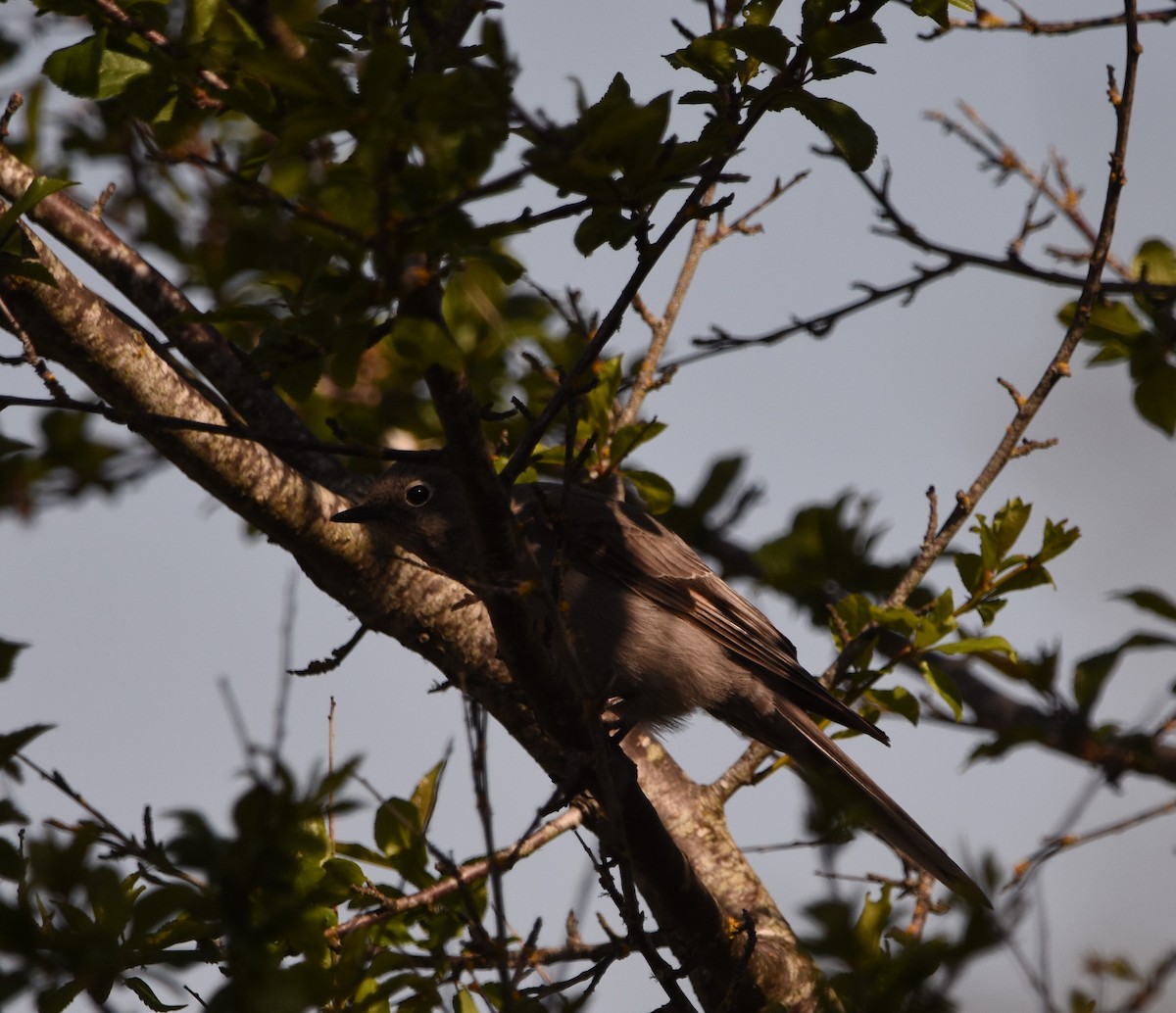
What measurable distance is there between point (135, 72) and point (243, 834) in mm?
2995

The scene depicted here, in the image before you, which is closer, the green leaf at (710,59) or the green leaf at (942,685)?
the green leaf at (710,59)

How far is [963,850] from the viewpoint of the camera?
2873 millimetres

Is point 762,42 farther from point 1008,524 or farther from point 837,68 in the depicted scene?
point 1008,524

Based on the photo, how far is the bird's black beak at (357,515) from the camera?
5793mm

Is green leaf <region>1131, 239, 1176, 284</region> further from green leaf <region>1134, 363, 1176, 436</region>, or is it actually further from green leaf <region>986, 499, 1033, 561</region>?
green leaf <region>986, 499, 1033, 561</region>

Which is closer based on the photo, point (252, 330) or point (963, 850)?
point (963, 850)

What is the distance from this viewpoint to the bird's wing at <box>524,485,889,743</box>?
6.84 metres

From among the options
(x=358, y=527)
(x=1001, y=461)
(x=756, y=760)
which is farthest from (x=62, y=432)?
(x=1001, y=461)

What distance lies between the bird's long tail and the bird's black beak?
2.15 metres

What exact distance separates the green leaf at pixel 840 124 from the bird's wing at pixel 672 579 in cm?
308

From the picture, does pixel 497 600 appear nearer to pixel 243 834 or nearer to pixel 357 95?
pixel 243 834

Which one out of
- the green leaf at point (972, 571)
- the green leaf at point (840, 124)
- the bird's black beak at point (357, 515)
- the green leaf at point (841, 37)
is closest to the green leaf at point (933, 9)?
the green leaf at point (841, 37)

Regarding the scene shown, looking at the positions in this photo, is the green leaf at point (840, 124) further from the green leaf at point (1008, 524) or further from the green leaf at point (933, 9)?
the green leaf at point (1008, 524)

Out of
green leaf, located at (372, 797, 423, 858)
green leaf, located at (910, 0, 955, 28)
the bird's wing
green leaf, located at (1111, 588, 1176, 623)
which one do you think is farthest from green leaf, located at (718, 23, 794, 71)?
the bird's wing
